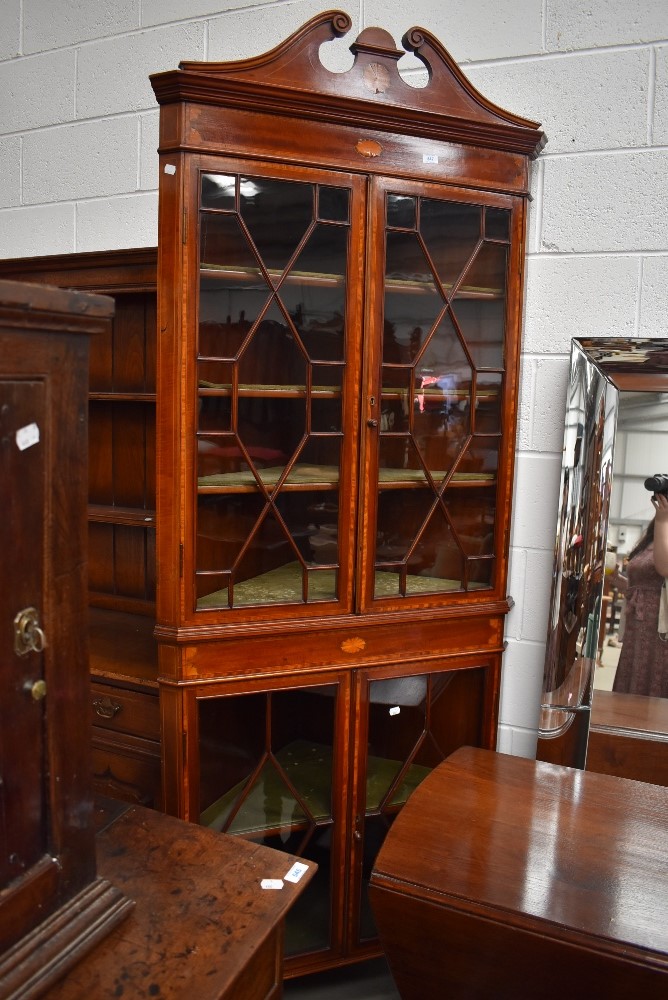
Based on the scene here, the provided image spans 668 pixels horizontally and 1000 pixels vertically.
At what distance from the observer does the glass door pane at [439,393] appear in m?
1.93

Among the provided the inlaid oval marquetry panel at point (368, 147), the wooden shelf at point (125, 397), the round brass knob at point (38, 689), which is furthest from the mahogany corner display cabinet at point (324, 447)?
the round brass knob at point (38, 689)

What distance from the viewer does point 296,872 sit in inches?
50.7

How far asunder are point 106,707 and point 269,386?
100cm

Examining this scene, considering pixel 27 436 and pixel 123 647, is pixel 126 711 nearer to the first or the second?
pixel 123 647

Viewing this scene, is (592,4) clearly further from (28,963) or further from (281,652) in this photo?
(28,963)

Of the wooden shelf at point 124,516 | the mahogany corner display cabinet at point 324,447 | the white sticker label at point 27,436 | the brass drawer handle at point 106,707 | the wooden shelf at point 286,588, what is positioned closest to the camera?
the white sticker label at point 27,436

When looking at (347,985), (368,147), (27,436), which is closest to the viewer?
(27,436)

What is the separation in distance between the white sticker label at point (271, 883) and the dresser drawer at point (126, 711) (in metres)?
0.89

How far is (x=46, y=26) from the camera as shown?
2.59 metres

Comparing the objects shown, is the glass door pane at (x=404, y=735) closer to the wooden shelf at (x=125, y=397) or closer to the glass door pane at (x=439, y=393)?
the glass door pane at (x=439, y=393)

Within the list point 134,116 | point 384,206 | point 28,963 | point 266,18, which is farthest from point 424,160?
point 28,963

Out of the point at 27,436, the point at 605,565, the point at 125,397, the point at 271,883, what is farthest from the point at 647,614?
the point at 27,436

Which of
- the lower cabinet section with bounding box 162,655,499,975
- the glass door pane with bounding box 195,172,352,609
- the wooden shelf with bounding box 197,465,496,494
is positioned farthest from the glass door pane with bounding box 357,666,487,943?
the wooden shelf with bounding box 197,465,496,494

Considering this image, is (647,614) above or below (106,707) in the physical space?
above
